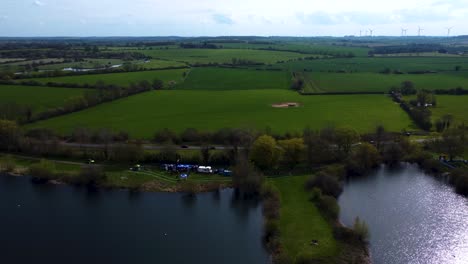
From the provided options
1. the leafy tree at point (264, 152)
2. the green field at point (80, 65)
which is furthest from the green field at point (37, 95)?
the leafy tree at point (264, 152)

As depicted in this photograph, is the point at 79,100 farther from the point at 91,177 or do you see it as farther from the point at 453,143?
the point at 453,143

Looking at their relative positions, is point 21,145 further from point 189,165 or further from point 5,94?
point 5,94

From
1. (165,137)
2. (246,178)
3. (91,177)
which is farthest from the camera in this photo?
(165,137)

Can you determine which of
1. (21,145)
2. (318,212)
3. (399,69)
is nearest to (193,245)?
(318,212)

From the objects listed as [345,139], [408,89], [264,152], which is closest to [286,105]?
[408,89]

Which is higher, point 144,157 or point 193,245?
point 144,157

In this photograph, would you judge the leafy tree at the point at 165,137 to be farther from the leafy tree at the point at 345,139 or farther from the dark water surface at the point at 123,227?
the leafy tree at the point at 345,139

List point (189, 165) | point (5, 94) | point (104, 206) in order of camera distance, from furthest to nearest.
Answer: point (5, 94)
point (189, 165)
point (104, 206)
